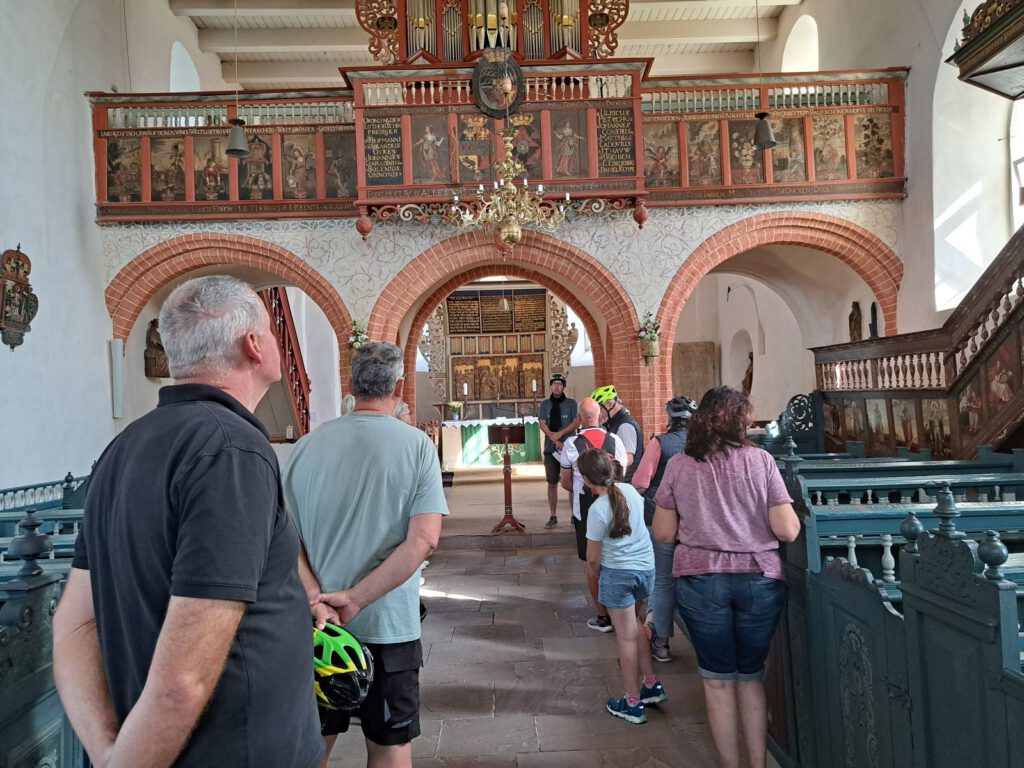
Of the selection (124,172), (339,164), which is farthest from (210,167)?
(339,164)

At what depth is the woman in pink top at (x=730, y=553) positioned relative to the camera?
2984 millimetres

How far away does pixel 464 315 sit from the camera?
70.5 feet

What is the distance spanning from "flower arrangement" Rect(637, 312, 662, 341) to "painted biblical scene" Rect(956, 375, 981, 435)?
14.5ft

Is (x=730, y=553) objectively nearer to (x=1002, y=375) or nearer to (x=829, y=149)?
(x=1002, y=375)

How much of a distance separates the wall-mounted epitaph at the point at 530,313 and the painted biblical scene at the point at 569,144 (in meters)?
10.6

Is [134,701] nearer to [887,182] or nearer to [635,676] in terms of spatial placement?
[635,676]

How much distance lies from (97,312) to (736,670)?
10079 millimetres

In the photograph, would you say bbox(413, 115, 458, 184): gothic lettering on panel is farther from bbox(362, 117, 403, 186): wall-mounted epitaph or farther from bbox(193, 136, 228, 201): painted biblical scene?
bbox(193, 136, 228, 201): painted biblical scene

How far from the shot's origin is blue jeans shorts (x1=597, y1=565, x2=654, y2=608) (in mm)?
3967

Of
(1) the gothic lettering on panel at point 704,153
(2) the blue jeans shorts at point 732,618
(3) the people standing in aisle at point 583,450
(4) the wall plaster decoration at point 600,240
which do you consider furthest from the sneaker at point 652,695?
(1) the gothic lettering on panel at point 704,153

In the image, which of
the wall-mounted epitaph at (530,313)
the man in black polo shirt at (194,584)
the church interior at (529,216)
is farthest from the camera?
the wall-mounted epitaph at (530,313)

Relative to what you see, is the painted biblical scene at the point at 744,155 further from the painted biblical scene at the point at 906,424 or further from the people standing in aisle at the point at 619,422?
the people standing in aisle at the point at 619,422

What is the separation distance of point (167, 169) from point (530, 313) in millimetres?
11957

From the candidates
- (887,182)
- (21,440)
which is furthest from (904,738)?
(887,182)
